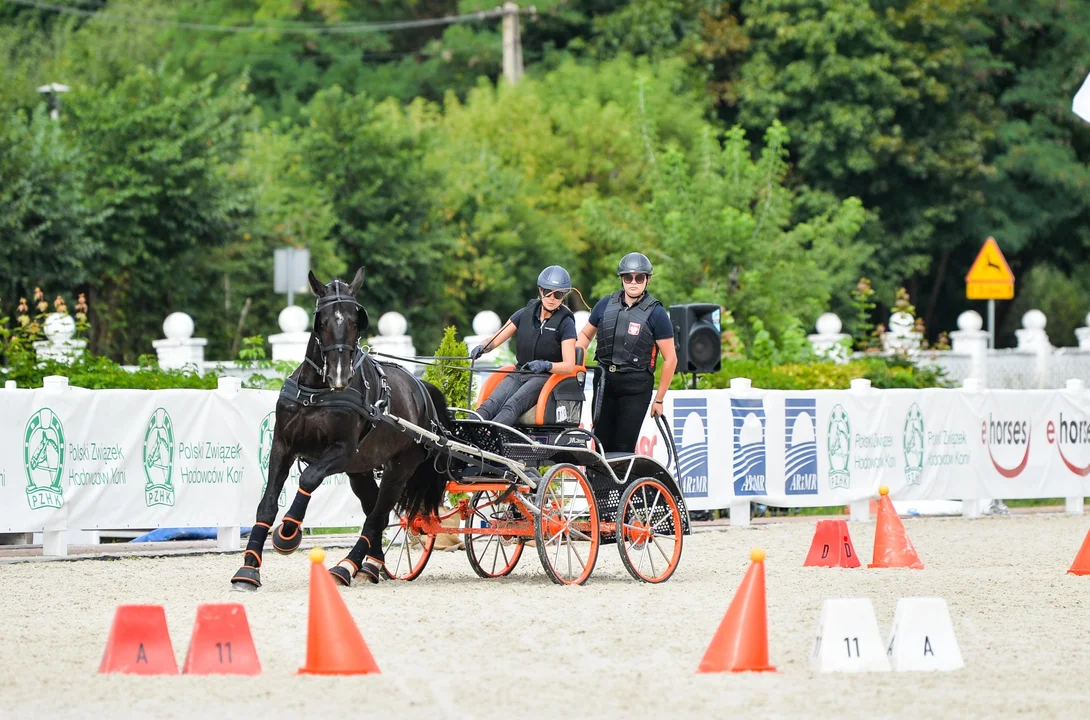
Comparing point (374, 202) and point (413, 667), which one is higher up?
point (374, 202)

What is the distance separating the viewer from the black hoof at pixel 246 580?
11.7 meters

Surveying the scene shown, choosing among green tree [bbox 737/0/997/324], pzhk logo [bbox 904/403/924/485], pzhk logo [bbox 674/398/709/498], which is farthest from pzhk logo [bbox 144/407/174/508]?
green tree [bbox 737/0/997/324]

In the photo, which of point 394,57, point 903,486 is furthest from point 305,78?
point 903,486

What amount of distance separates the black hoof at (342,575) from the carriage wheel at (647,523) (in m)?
1.88

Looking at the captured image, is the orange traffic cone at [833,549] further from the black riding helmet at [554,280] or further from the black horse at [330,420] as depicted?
the black horse at [330,420]

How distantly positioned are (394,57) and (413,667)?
44995 millimetres

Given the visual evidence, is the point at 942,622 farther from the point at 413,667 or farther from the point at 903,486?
the point at 903,486

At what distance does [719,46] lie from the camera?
45.6 m

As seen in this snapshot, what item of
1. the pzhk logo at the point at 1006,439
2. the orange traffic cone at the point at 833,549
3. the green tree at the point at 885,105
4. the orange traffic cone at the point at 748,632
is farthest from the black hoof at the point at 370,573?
the green tree at the point at 885,105

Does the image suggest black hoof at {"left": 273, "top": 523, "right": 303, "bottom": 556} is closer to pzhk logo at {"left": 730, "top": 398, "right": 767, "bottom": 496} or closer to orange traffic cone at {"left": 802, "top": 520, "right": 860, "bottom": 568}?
orange traffic cone at {"left": 802, "top": 520, "right": 860, "bottom": 568}

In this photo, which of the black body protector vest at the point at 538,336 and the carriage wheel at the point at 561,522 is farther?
the black body protector vest at the point at 538,336

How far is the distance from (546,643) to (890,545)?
5471mm

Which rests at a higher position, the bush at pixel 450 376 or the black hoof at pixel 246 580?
the bush at pixel 450 376

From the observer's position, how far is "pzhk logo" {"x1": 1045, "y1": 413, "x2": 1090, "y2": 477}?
22.5 meters
